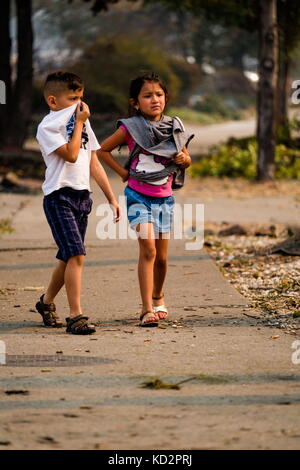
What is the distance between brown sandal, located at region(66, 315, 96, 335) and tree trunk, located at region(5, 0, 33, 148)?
12808mm

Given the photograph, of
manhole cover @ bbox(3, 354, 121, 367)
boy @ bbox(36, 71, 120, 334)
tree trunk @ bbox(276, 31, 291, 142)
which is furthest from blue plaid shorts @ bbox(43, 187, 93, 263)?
tree trunk @ bbox(276, 31, 291, 142)

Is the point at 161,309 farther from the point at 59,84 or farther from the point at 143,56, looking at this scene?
the point at 143,56

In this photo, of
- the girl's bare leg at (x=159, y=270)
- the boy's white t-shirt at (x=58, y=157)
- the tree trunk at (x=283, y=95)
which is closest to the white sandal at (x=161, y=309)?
the girl's bare leg at (x=159, y=270)

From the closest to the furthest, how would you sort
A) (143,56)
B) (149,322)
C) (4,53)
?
(149,322), (4,53), (143,56)

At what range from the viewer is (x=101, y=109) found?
2767cm

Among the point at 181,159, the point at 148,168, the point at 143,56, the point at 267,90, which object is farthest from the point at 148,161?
the point at 143,56

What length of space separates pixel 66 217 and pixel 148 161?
2.16 ft

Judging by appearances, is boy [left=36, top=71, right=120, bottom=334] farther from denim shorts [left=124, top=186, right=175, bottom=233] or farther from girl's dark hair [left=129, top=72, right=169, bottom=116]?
girl's dark hair [left=129, top=72, right=169, bottom=116]

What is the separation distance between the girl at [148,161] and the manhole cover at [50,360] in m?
1.00

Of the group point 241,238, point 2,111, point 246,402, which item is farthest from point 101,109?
point 246,402

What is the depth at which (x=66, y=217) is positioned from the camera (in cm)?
631

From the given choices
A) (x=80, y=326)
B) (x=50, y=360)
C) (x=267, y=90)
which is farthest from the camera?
(x=267, y=90)

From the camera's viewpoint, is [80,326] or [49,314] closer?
[80,326]

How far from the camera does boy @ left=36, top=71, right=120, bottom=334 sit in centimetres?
626
